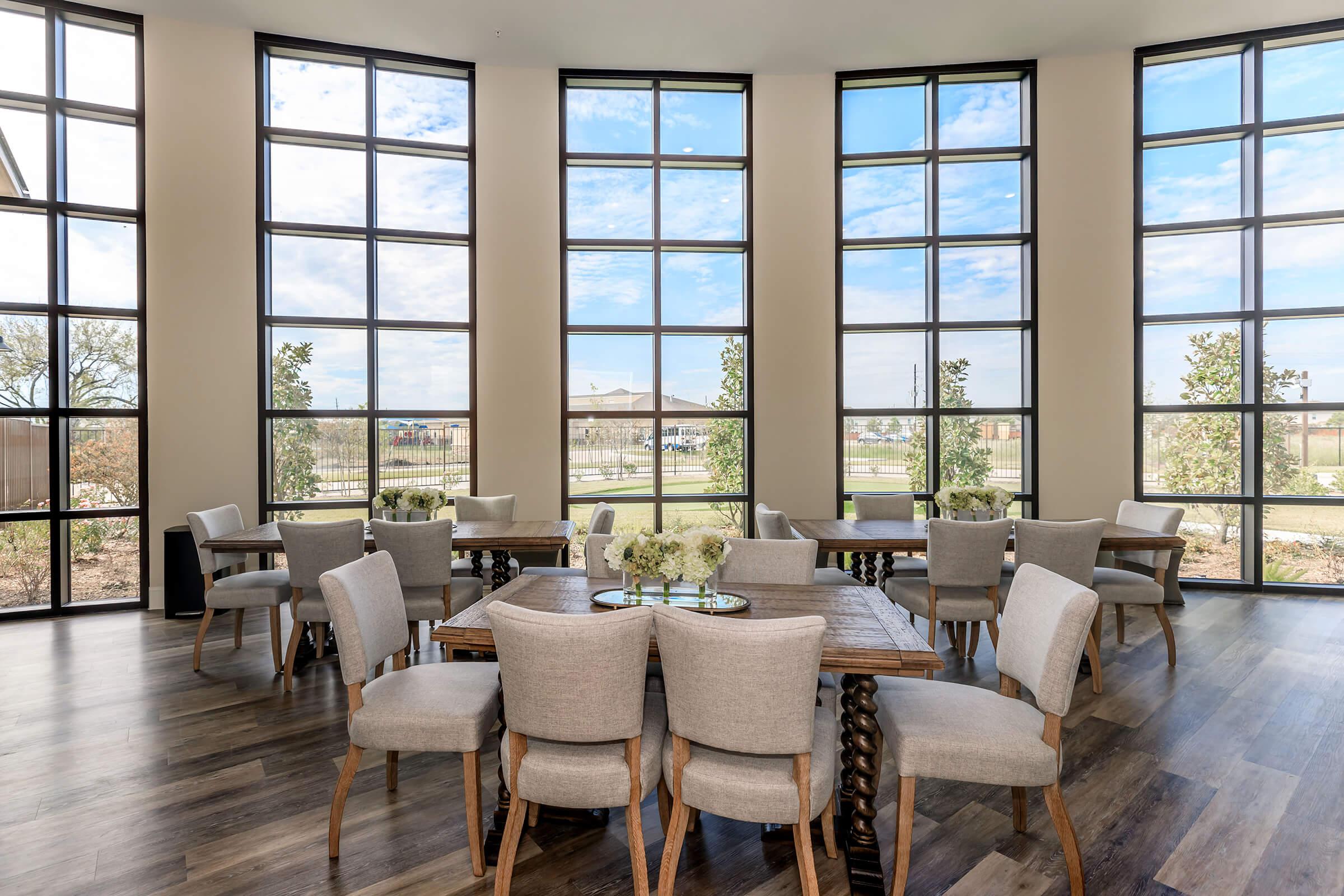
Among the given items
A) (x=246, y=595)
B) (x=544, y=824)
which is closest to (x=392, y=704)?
(x=544, y=824)

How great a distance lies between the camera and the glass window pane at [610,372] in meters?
5.86

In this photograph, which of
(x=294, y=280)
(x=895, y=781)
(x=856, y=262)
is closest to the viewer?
(x=895, y=781)

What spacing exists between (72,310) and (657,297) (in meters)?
4.88

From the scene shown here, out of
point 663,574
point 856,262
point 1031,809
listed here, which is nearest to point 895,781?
point 1031,809

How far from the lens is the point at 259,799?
241 centimetres

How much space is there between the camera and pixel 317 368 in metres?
5.52

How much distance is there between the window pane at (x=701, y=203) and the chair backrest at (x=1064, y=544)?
3.85m

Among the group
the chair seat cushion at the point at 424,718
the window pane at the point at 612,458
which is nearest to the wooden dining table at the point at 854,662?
the chair seat cushion at the point at 424,718

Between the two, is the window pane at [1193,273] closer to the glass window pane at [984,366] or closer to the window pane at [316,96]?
the glass window pane at [984,366]

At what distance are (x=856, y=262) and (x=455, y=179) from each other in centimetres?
395

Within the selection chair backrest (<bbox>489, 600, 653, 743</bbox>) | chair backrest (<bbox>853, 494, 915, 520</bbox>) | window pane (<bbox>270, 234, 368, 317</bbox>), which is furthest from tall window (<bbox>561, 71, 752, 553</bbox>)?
chair backrest (<bbox>489, 600, 653, 743</bbox>)

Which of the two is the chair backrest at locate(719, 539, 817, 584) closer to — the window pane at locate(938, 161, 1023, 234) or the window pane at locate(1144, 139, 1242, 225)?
the window pane at locate(938, 161, 1023, 234)

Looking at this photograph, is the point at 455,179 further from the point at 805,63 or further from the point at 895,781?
the point at 895,781

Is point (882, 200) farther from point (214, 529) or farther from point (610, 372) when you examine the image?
point (214, 529)
